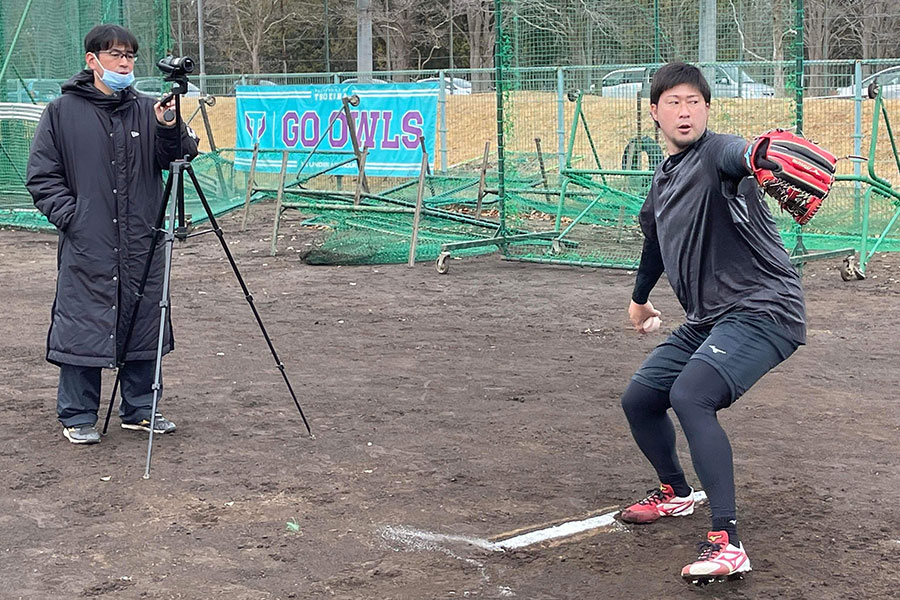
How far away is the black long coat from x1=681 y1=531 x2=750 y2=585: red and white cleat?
3.31 metres

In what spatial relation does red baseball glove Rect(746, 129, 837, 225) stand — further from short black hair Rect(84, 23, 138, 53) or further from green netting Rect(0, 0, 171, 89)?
green netting Rect(0, 0, 171, 89)

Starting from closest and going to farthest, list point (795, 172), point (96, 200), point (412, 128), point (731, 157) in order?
point (795, 172) → point (731, 157) → point (96, 200) → point (412, 128)

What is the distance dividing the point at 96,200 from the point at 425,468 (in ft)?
7.29

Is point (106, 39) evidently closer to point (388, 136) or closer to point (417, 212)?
point (417, 212)

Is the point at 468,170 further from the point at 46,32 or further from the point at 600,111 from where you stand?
the point at 46,32

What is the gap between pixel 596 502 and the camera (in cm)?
517

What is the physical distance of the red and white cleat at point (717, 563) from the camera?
412cm

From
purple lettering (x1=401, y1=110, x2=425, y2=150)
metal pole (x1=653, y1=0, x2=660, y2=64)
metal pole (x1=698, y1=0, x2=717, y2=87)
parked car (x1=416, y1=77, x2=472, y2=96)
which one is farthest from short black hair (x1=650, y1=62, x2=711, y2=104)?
parked car (x1=416, y1=77, x2=472, y2=96)

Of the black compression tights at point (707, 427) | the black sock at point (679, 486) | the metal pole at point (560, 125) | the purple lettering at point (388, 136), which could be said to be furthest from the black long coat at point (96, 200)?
the purple lettering at point (388, 136)

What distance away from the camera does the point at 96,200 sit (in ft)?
19.9


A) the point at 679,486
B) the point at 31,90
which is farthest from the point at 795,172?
the point at 31,90

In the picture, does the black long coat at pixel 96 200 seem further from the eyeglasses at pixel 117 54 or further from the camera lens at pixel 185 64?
the camera lens at pixel 185 64

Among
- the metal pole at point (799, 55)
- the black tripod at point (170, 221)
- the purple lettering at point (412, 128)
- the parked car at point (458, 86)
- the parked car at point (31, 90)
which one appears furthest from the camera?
the parked car at point (458, 86)

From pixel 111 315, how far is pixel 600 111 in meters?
8.80
